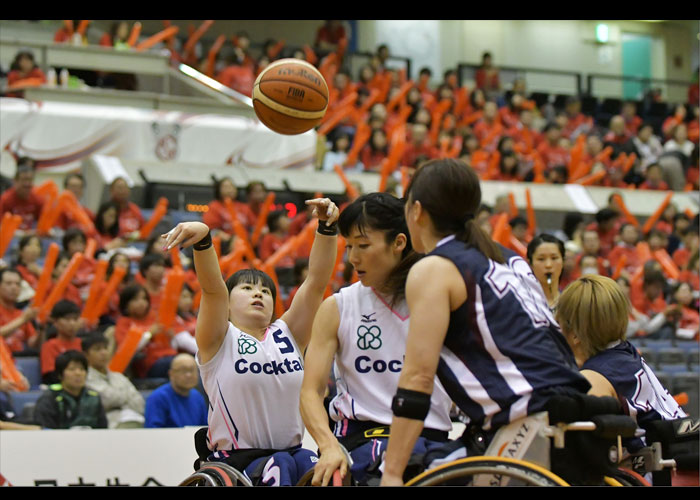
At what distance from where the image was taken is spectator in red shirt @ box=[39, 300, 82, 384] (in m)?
7.28

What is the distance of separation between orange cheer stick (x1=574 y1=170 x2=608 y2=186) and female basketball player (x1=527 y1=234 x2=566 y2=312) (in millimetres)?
10264

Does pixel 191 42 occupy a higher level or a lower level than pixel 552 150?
higher

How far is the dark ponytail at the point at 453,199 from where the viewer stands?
314 cm

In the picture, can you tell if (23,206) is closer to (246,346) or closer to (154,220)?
(154,220)

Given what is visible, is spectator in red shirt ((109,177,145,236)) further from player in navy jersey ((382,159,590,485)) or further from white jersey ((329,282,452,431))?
player in navy jersey ((382,159,590,485))

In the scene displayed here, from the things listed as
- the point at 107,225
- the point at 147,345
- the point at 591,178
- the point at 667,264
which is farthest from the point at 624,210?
the point at 147,345

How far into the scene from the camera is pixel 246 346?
167 inches

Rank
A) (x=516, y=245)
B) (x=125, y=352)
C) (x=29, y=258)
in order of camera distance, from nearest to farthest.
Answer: (x=125, y=352) → (x=29, y=258) → (x=516, y=245)

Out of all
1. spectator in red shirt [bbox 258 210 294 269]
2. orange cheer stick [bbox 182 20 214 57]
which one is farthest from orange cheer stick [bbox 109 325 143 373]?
orange cheer stick [bbox 182 20 214 57]

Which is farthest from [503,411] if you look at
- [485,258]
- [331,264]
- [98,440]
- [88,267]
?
[88,267]

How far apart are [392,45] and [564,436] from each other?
2163cm

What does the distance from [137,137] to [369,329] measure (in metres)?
10.3

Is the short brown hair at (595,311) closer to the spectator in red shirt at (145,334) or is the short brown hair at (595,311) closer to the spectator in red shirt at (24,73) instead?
the spectator in red shirt at (145,334)

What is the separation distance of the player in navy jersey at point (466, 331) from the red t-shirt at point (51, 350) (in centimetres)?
A: 474
